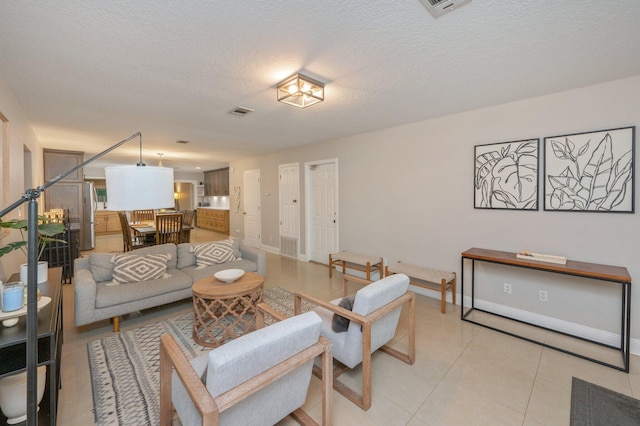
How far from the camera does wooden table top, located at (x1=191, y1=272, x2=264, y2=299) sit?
251cm

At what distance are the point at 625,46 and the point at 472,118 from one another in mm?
1388

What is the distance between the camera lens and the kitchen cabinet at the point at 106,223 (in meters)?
8.62

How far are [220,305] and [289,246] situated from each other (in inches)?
131

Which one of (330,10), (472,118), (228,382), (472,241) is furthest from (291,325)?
(472,118)


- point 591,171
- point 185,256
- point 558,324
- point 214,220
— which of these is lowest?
point 558,324

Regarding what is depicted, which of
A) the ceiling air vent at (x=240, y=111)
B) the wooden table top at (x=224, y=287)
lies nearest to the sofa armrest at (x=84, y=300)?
the wooden table top at (x=224, y=287)

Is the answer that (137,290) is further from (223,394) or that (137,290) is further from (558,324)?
(558,324)

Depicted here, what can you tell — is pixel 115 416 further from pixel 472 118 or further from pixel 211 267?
pixel 472 118

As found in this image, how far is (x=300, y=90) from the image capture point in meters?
2.30

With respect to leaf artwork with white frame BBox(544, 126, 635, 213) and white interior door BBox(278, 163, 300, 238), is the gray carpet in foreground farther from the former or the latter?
white interior door BBox(278, 163, 300, 238)

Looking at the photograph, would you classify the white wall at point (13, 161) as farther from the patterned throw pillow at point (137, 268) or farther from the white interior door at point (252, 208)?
the white interior door at point (252, 208)

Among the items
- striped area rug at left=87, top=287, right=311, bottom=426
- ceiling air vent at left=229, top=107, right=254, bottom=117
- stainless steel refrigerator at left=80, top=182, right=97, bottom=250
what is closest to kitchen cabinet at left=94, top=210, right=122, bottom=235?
stainless steel refrigerator at left=80, top=182, right=97, bottom=250

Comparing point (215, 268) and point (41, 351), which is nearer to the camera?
point (41, 351)

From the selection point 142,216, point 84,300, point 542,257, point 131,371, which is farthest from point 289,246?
point 142,216
